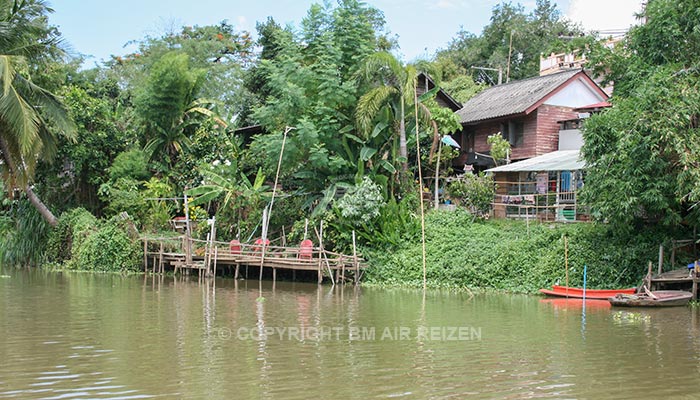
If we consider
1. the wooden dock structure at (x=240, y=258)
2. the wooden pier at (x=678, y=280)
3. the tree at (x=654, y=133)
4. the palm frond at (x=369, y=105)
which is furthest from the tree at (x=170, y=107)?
the wooden pier at (x=678, y=280)

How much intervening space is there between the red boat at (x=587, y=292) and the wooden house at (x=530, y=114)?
10314 mm

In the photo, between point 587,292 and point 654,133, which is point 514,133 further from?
point 654,133

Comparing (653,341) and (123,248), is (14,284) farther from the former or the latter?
(653,341)

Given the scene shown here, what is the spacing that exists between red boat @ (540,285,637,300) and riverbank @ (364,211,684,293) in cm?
76

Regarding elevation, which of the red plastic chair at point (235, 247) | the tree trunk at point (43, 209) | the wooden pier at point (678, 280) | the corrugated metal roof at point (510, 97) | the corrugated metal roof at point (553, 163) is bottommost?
the wooden pier at point (678, 280)

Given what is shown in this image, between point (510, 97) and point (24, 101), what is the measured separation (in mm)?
19585

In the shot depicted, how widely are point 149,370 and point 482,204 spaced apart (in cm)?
1661

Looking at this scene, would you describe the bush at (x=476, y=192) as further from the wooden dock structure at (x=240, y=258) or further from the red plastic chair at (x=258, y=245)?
the red plastic chair at (x=258, y=245)

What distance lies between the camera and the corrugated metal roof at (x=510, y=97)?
2879 cm

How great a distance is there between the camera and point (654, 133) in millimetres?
17688

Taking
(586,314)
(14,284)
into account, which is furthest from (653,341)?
(14,284)

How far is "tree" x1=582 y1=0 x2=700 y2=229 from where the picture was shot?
1758 centimetres

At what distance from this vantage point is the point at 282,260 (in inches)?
913

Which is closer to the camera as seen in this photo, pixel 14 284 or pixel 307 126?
pixel 14 284
